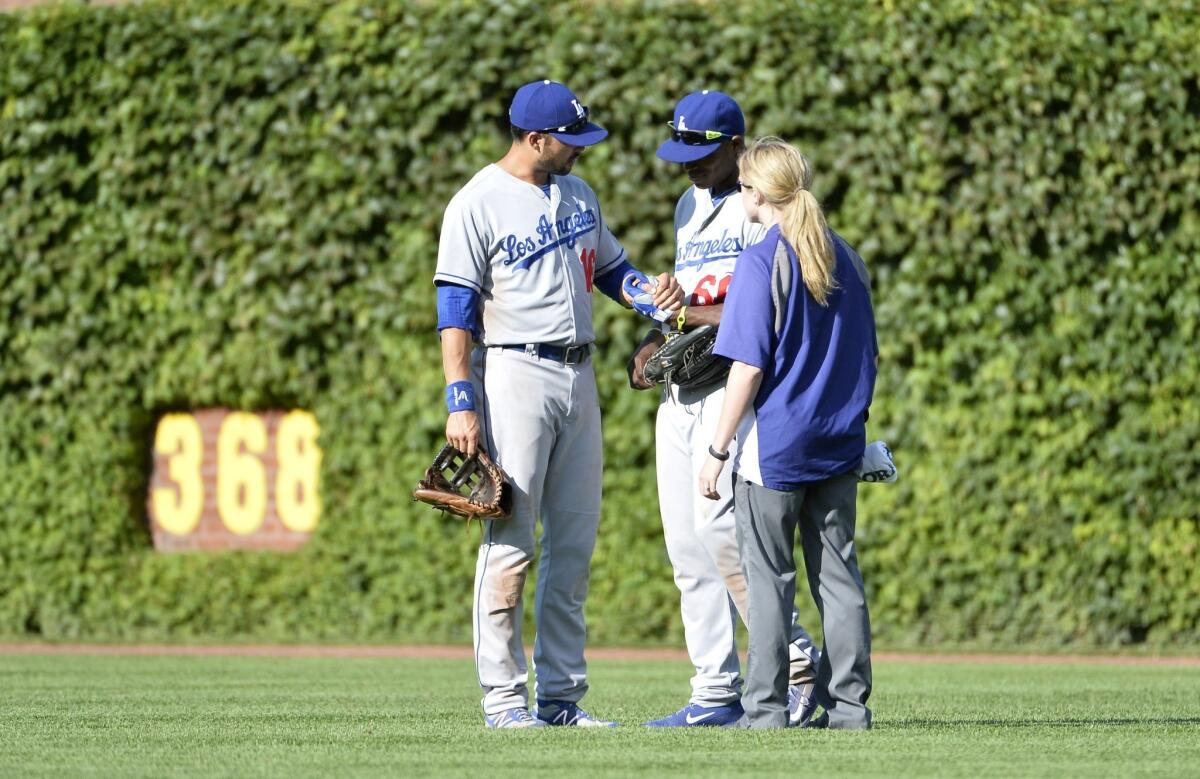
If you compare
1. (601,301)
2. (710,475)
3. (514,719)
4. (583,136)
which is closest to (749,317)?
(710,475)

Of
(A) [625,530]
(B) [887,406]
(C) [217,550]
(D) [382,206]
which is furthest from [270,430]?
(B) [887,406]

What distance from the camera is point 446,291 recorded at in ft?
20.4

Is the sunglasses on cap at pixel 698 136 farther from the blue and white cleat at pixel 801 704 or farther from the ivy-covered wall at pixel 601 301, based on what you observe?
the ivy-covered wall at pixel 601 301

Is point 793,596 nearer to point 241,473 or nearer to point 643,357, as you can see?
point 643,357

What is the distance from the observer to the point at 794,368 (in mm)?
5828

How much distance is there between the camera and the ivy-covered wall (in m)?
10.1

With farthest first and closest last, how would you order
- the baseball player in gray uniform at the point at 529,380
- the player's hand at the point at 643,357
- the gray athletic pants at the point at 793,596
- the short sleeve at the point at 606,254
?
the short sleeve at the point at 606,254 → the player's hand at the point at 643,357 → the baseball player in gray uniform at the point at 529,380 → the gray athletic pants at the point at 793,596

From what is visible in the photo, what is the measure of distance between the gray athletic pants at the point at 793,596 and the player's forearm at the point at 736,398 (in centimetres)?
24

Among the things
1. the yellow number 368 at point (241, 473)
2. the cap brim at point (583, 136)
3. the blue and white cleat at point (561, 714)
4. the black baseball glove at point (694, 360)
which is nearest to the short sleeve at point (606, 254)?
the cap brim at point (583, 136)

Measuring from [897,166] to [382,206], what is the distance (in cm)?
308

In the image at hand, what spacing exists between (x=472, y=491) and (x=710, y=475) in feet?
3.01

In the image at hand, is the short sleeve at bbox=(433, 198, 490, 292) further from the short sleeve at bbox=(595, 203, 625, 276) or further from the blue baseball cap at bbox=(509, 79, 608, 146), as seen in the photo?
the short sleeve at bbox=(595, 203, 625, 276)

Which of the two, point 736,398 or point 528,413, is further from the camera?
point 528,413

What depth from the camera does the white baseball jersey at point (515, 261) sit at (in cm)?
622
